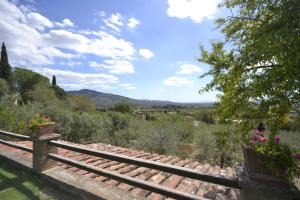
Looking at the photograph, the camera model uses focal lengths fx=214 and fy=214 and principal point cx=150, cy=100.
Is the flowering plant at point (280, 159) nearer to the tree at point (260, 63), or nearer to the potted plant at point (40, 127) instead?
the tree at point (260, 63)

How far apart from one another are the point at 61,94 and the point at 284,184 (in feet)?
170

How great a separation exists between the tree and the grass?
3.59 metres

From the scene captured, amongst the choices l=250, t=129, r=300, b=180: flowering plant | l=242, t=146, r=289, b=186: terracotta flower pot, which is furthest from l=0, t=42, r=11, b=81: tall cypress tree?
l=250, t=129, r=300, b=180: flowering plant

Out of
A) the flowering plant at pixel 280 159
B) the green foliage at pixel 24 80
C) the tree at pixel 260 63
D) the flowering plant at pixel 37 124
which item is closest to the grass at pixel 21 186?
the flowering plant at pixel 37 124

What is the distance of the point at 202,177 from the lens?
7.86 ft

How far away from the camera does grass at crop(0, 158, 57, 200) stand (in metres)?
3.36

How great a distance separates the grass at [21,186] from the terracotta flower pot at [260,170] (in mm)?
2920

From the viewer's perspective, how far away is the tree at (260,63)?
2615 millimetres

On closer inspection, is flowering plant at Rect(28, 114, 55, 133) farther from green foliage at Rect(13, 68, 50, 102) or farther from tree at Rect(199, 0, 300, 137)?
green foliage at Rect(13, 68, 50, 102)

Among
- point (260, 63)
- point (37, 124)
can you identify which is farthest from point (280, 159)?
point (37, 124)

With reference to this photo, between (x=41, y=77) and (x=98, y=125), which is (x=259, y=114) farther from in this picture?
(x=41, y=77)

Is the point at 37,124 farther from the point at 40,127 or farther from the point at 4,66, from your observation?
the point at 4,66

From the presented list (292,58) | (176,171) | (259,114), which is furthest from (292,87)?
(176,171)

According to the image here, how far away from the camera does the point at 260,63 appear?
3.50m
